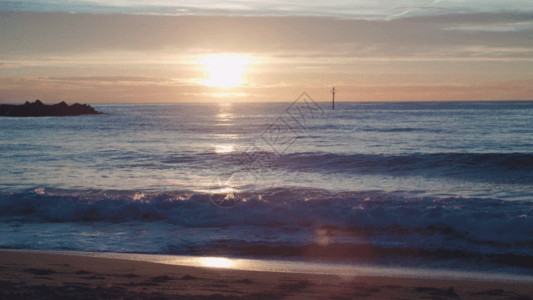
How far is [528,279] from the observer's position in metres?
6.99

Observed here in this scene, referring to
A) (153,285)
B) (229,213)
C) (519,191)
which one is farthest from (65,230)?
(519,191)

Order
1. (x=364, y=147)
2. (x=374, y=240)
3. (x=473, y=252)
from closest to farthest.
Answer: (x=473, y=252), (x=374, y=240), (x=364, y=147)

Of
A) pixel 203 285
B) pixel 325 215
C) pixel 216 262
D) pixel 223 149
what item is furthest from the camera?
pixel 223 149

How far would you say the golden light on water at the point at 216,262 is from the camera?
25.0 feet

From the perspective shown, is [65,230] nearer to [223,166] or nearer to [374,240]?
[374,240]

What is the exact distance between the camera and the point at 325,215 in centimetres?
1162

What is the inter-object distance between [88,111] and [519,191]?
77.1 m

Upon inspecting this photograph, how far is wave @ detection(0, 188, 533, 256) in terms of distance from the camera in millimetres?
9719

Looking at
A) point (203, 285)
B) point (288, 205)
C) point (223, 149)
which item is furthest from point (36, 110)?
point (203, 285)

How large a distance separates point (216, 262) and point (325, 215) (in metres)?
4.31

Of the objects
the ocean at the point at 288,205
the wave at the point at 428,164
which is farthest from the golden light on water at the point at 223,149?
the wave at the point at 428,164

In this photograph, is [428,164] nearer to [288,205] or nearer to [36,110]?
[288,205]

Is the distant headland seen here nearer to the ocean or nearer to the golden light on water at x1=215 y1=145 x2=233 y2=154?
the golden light on water at x1=215 y1=145 x2=233 y2=154

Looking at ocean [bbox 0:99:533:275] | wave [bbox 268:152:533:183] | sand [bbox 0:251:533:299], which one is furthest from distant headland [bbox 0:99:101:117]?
sand [bbox 0:251:533:299]
